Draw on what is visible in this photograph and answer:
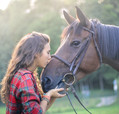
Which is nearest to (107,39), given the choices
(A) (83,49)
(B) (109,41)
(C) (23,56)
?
(B) (109,41)

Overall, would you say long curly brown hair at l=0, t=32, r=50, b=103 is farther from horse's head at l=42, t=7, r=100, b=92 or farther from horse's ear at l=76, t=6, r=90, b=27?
horse's ear at l=76, t=6, r=90, b=27

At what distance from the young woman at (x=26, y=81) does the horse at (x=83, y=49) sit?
530 millimetres

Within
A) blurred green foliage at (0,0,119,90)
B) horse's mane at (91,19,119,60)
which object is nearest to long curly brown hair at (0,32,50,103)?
horse's mane at (91,19,119,60)

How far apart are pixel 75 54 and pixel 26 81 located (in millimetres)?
1110

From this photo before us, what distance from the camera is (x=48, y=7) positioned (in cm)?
3325

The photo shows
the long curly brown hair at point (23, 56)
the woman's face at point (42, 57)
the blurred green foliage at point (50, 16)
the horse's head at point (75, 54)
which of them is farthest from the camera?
the blurred green foliage at point (50, 16)

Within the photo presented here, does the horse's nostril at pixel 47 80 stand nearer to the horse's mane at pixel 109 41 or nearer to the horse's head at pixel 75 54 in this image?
the horse's head at pixel 75 54

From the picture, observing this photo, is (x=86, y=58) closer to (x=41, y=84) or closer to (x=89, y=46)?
(x=89, y=46)

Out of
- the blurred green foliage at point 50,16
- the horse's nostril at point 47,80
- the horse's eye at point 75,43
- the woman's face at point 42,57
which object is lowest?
the blurred green foliage at point 50,16

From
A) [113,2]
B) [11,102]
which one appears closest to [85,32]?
[11,102]

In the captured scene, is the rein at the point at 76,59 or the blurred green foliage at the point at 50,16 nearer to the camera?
the rein at the point at 76,59

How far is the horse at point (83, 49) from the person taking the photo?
2949 mm

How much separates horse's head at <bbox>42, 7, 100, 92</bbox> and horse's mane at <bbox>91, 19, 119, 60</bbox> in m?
0.12

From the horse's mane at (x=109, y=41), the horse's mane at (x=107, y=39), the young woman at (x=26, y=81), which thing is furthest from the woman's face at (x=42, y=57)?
the horse's mane at (x=109, y=41)
